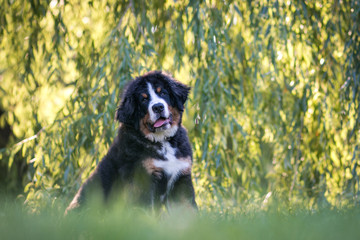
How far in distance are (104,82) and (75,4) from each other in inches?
43.5

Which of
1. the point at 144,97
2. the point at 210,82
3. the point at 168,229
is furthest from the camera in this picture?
the point at 210,82

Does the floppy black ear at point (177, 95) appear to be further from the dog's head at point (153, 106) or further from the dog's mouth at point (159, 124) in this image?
the dog's mouth at point (159, 124)

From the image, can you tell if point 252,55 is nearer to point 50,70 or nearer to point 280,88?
point 280,88

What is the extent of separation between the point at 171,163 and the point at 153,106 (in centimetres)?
48

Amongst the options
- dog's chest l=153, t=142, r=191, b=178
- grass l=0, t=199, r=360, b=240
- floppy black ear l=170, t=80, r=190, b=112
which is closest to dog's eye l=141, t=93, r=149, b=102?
floppy black ear l=170, t=80, r=190, b=112

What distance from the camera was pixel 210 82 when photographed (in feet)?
16.1

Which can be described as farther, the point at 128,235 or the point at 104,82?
the point at 104,82

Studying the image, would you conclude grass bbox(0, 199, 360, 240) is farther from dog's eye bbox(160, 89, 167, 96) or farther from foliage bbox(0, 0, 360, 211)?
foliage bbox(0, 0, 360, 211)

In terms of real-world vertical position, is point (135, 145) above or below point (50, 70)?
below

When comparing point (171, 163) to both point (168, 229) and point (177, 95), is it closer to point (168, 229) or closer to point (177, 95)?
point (177, 95)

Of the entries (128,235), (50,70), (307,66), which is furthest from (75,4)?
(128,235)

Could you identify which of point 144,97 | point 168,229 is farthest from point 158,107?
point 168,229

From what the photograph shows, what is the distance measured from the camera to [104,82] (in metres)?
4.85

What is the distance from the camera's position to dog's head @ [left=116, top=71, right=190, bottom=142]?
4039 millimetres
